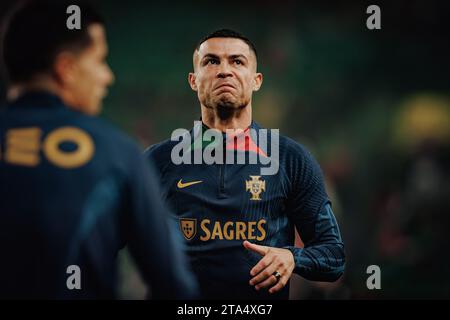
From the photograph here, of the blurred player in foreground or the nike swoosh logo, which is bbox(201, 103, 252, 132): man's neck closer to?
the nike swoosh logo

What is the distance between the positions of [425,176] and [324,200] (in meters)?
5.47

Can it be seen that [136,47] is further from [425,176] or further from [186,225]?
[186,225]

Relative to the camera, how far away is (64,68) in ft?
6.95

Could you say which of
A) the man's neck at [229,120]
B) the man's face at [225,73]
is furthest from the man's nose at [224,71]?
the man's neck at [229,120]

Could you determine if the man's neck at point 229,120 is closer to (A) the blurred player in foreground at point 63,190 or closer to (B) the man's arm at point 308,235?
(B) the man's arm at point 308,235

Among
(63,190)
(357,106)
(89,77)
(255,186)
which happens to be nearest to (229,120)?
(255,186)

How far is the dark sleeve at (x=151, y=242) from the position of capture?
201 cm

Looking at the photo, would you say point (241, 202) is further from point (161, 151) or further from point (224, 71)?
point (224, 71)

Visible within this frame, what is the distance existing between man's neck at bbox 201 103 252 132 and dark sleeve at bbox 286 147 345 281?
36cm

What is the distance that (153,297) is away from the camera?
6.79 feet

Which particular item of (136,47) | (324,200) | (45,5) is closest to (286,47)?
(136,47)

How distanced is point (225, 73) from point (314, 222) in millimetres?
944

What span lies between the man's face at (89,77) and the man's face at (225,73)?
4.18 ft

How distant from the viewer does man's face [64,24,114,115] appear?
7.02ft
